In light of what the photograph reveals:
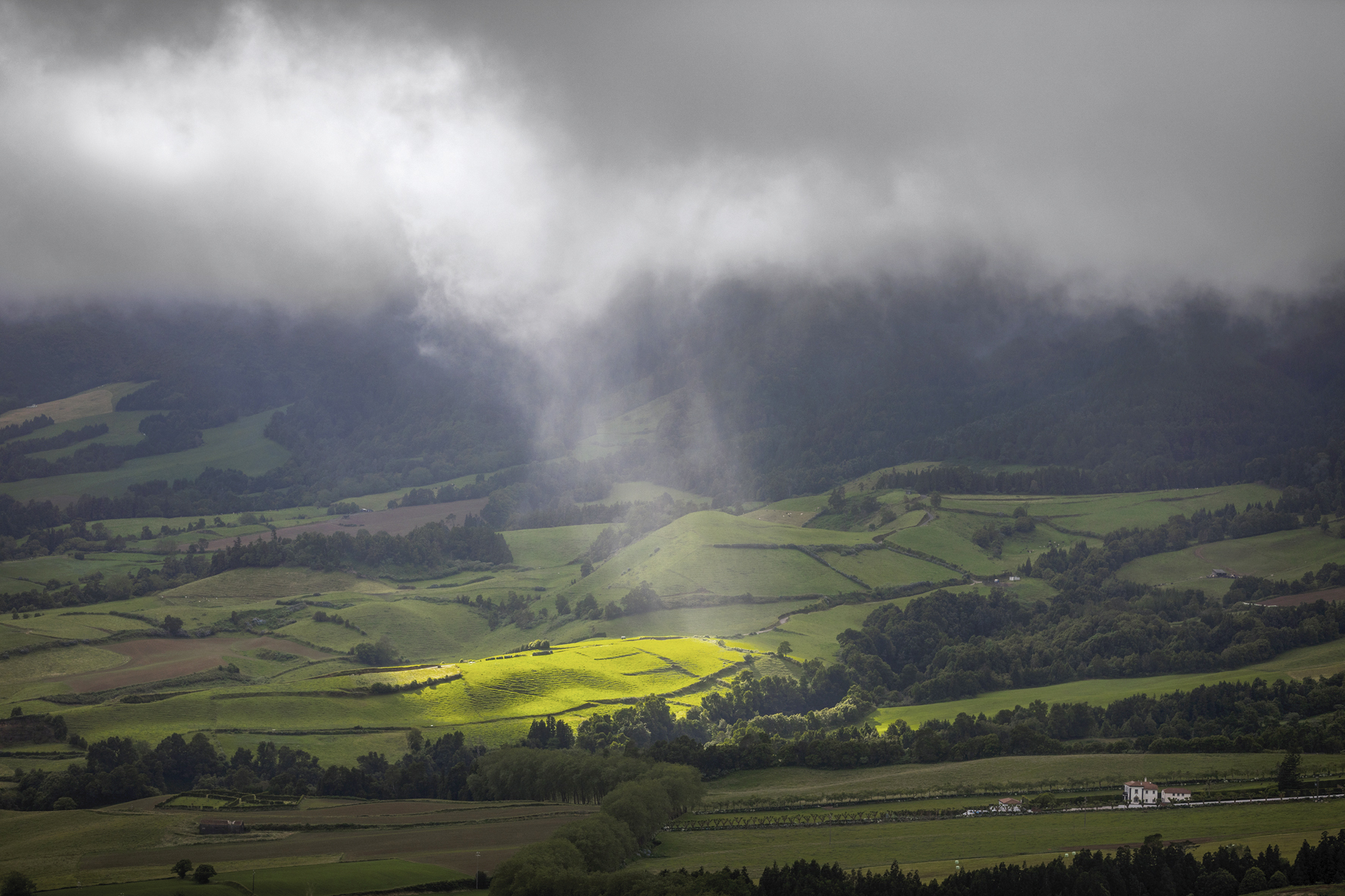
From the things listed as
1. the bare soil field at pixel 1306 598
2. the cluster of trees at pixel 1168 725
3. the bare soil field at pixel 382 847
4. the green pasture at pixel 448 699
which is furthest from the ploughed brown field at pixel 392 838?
the bare soil field at pixel 1306 598

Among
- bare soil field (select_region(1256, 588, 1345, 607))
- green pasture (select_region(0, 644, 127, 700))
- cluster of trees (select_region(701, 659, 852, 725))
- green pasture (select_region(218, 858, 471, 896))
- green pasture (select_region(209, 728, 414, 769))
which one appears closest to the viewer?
green pasture (select_region(218, 858, 471, 896))

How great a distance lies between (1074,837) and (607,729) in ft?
193

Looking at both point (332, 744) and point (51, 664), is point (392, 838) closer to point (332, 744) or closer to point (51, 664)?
point (332, 744)

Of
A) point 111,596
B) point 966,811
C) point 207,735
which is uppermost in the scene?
point 111,596

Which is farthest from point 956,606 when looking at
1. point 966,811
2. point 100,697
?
point 100,697

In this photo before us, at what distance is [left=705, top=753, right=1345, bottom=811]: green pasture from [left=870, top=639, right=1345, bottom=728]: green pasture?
82.1ft

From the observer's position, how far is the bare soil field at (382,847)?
249 feet

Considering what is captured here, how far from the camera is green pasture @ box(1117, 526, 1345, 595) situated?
177 m

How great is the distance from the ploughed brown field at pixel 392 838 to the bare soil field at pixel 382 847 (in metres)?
0.05

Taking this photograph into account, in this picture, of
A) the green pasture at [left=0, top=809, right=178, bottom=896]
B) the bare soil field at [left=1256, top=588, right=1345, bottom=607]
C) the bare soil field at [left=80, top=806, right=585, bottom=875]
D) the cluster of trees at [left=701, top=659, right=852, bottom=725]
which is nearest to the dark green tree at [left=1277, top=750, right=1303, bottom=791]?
the bare soil field at [left=80, top=806, right=585, bottom=875]

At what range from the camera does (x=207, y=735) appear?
117062mm

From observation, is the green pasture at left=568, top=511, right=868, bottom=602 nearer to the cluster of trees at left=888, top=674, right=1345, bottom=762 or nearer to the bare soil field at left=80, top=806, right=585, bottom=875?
the cluster of trees at left=888, top=674, right=1345, bottom=762

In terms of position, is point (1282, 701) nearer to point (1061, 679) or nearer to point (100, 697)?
point (1061, 679)

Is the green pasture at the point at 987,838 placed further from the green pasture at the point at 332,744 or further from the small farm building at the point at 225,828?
the green pasture at the point at 332,744
